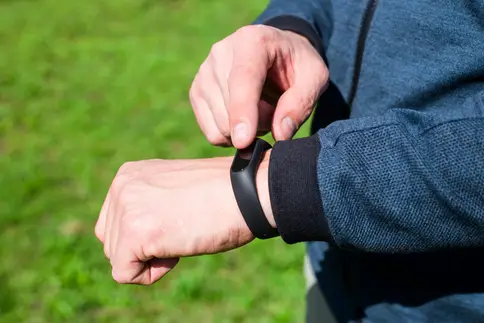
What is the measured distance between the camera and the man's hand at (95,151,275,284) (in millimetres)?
890

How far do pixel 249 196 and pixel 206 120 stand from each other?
10.1 inches

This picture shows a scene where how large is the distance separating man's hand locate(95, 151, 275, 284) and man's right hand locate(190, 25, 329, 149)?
9 centimetres

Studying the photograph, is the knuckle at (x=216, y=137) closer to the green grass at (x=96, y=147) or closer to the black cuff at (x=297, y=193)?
the black cuff at (x=297, y=193)

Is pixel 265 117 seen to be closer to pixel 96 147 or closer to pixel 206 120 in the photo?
pixel 206 120

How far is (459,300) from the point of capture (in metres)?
1.06

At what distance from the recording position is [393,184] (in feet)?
2.78

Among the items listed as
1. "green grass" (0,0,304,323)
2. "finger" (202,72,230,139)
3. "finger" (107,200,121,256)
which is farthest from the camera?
"green grass" (0,0,304,323)

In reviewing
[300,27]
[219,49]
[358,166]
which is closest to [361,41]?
[300,27]

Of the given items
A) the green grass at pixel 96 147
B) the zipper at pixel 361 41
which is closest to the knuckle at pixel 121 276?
the zipper at pixel 361 41

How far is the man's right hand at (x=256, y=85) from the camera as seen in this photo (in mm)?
984

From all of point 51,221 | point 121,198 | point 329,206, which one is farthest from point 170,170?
point 51,221

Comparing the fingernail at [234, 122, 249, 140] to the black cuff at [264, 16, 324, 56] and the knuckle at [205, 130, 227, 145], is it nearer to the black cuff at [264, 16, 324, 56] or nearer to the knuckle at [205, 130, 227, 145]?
the knuckle at [205, 130, 227, 145]

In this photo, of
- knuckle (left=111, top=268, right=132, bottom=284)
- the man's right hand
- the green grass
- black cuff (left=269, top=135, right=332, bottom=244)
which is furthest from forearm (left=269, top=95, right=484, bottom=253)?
the green grass

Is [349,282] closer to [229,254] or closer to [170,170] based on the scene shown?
[170,170]
